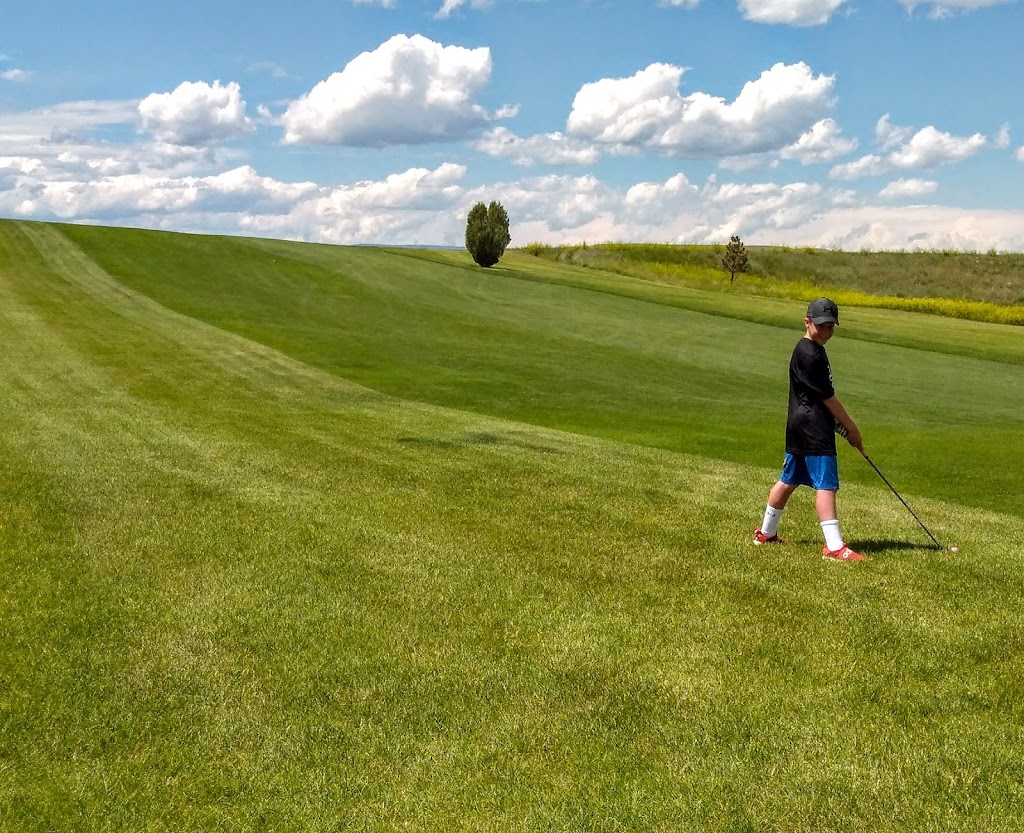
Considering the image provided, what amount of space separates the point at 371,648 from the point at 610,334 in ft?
113

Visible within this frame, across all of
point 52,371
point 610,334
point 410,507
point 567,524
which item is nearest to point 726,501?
point 567,524

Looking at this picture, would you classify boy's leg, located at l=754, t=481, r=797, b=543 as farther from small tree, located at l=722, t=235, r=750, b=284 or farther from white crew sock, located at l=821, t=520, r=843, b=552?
small tree, located at l=722, t=235, r=750, b=284

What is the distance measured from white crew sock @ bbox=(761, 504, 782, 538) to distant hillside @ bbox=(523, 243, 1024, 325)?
6531cm

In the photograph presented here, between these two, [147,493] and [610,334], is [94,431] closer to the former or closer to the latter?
[147,493]

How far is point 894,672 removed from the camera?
620cm

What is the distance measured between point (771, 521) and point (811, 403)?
1.34 metres

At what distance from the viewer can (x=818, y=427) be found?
A: 8.90 meters

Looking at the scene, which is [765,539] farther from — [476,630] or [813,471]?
[476,630]

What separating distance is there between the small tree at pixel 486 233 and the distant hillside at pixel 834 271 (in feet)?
49.4

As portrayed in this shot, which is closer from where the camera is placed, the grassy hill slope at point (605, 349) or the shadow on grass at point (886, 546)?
the shadow on grass at point (886, 546)

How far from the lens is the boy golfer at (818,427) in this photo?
880 centimetres

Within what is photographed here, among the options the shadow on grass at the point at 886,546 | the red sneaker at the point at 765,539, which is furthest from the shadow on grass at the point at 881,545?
the red sneaker at the point at 765,539

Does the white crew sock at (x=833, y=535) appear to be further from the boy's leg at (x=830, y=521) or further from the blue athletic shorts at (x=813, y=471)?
the blue athletic shorts at (x=813, y=471)

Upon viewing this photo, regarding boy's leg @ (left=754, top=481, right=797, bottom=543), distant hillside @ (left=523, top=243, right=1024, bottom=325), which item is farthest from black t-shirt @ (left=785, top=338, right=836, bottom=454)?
distant hillside @ (left=523, top=243, right=1024, bottom=325)
